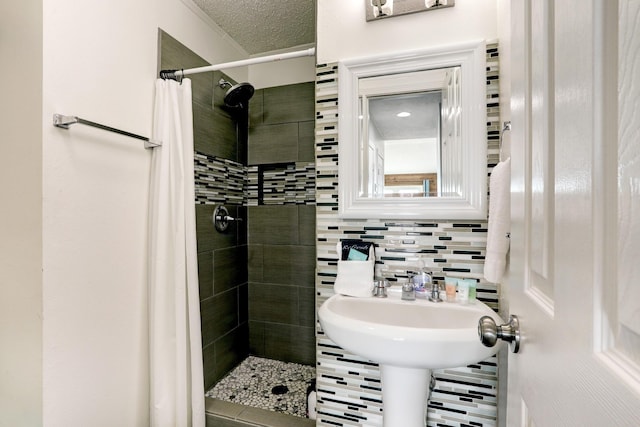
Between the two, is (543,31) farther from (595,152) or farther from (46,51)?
(46,51)

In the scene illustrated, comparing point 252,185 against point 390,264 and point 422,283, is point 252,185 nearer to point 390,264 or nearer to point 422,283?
point 390,264

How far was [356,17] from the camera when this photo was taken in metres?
1.38

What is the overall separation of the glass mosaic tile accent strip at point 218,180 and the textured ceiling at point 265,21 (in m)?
0.87

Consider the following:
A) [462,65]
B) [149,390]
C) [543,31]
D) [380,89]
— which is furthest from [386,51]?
[149,390]

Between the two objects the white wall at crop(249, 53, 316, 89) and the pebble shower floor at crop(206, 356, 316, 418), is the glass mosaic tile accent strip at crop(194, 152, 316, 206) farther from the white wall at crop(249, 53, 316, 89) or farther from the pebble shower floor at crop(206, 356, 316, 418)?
the pebble shower floor at crop(206, 356, 316, 418)

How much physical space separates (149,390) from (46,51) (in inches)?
57.5

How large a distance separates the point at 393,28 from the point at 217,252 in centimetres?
158

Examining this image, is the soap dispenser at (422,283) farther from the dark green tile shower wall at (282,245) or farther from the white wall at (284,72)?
the white wall at (284,72)

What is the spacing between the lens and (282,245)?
7.25ft

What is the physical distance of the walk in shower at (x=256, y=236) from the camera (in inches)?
74.0

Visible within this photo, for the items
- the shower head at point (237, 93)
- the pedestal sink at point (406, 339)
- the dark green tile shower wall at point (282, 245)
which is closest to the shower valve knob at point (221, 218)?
the dark green tile shower wall at point (282, 245)

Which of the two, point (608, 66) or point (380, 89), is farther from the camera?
point (380, 89)

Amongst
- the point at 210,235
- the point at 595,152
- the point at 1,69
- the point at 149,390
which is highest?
the point at 1,69

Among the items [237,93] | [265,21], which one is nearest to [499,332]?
[237,93]
